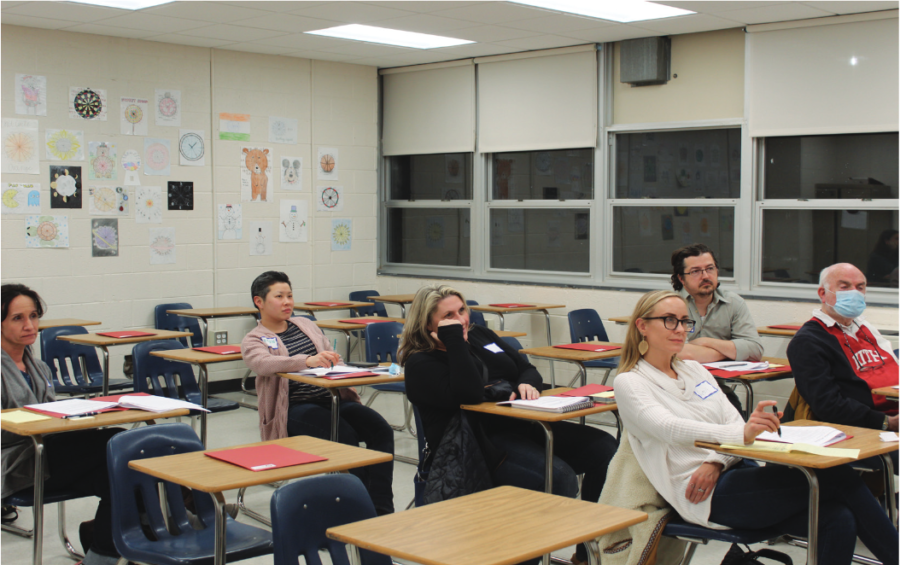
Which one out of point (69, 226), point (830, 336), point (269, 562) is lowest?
point (269, 562)

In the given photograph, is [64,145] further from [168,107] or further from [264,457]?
[264,457]

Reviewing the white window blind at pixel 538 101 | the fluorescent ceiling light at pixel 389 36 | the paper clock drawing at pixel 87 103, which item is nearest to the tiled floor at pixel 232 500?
the paper clock drawing at pixel 87 103

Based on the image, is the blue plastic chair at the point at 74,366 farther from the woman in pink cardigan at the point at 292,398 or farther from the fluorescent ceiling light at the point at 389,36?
the fluorescent ceiling light at the point at 389,36

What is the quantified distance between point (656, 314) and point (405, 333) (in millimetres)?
974

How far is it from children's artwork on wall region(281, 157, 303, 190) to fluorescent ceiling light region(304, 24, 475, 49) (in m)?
1.27

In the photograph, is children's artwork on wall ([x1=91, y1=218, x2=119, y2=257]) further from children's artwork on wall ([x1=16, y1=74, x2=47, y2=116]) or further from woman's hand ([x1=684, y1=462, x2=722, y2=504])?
woman's hand ([x1=684, y1=462, x2=722, y2=504])

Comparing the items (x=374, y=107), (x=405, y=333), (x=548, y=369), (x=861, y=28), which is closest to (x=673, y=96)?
(x=861, y=28)

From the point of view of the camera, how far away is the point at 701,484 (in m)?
2.78

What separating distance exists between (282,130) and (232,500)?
413 centimetres

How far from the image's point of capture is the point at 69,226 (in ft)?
22.1

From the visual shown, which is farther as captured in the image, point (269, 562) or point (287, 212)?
point (287, 212)

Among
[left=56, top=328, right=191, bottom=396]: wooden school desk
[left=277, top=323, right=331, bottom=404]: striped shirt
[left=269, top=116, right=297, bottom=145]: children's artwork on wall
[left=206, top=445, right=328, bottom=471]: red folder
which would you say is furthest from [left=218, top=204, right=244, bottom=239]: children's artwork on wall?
[left=206, top=445, right=328, bottom=471]: red folder

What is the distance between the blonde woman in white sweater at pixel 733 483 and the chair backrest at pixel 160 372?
2.75m

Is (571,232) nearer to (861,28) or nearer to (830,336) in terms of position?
(861,28)
